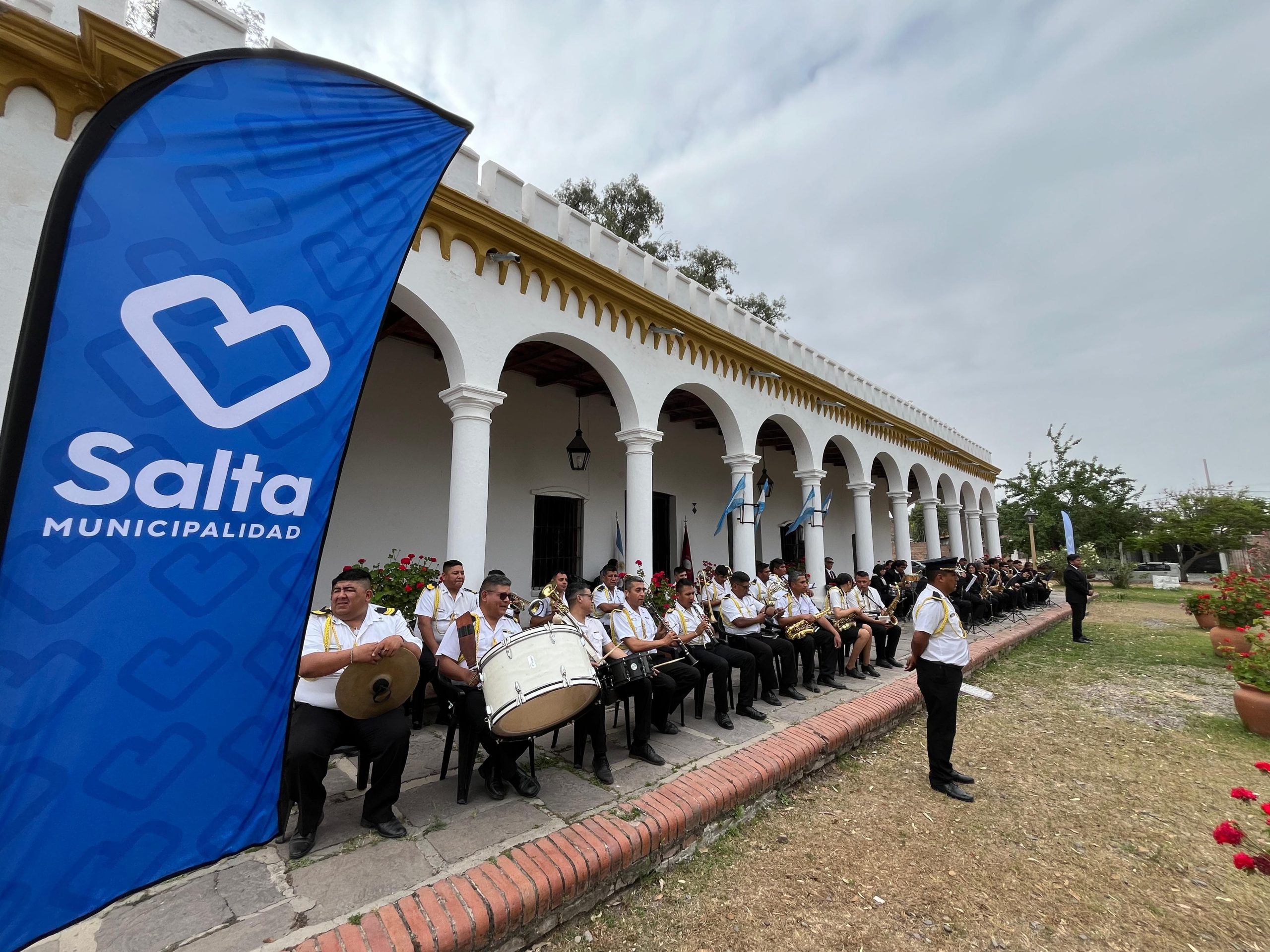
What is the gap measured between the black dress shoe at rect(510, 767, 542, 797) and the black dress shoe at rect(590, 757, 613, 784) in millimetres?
373

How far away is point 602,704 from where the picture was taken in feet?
11.8

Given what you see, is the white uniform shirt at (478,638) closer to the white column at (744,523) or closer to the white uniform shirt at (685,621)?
the white uniform shirt at (685,621)

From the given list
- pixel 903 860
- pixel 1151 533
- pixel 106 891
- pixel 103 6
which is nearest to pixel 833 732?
pixel 903 860

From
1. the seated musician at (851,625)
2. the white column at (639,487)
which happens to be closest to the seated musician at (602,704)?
the white column at (639,487)

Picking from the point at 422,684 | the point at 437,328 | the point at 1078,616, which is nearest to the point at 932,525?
the point at 1078,616

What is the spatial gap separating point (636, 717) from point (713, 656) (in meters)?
1.13

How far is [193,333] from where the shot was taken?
1254 millimetres

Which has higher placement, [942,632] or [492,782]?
[942,632]

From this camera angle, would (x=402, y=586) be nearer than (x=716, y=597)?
Yes

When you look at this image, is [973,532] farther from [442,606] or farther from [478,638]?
[478,638]

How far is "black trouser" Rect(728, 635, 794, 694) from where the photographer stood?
205 inches

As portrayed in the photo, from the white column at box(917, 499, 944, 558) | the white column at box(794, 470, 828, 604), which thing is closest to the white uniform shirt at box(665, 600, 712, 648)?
the white column at box(794, 470, 828, 604)

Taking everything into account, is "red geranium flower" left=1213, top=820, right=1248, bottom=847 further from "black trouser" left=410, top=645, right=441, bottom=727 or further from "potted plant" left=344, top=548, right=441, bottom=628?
"potted plant" left=344, top=548, right=441, bottom=628

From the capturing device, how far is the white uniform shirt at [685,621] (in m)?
4.87
